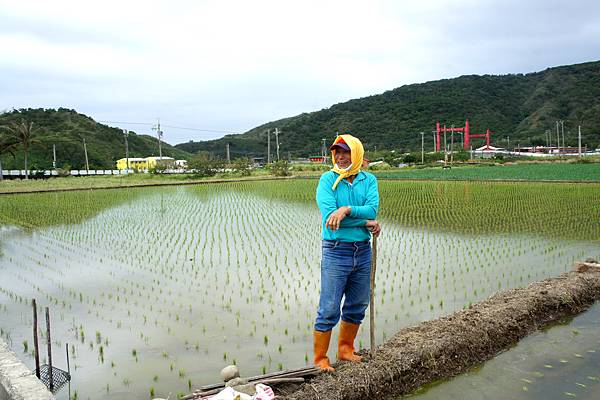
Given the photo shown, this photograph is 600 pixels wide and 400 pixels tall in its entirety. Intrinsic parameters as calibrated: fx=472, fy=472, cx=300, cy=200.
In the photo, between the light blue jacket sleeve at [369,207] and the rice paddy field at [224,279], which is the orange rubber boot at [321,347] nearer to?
the rice paddy field at [224,279]

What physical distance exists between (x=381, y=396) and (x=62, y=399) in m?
2.19

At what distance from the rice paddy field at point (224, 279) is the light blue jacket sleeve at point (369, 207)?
1414mm

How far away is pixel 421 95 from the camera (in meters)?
97.2

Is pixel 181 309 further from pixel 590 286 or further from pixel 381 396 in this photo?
pixel 590 286

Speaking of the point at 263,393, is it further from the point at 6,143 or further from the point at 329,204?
the point at 6,143

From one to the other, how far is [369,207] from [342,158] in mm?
378

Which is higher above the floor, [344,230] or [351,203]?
[351,203]

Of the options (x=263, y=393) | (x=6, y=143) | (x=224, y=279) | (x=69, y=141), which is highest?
(x=69, y=141)

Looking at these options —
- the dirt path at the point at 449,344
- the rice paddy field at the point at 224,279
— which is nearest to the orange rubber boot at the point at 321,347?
the dirt path at the point at 449,344

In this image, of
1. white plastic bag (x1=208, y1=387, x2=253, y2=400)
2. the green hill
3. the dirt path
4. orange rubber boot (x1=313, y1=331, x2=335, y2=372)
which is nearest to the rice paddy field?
the dirt path

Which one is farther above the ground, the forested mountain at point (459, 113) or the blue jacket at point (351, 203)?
the forested mountain at point (459, 113)

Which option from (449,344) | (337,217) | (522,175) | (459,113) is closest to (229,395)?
(337,217)

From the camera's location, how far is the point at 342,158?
320 cm

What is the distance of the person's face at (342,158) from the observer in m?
3.18
